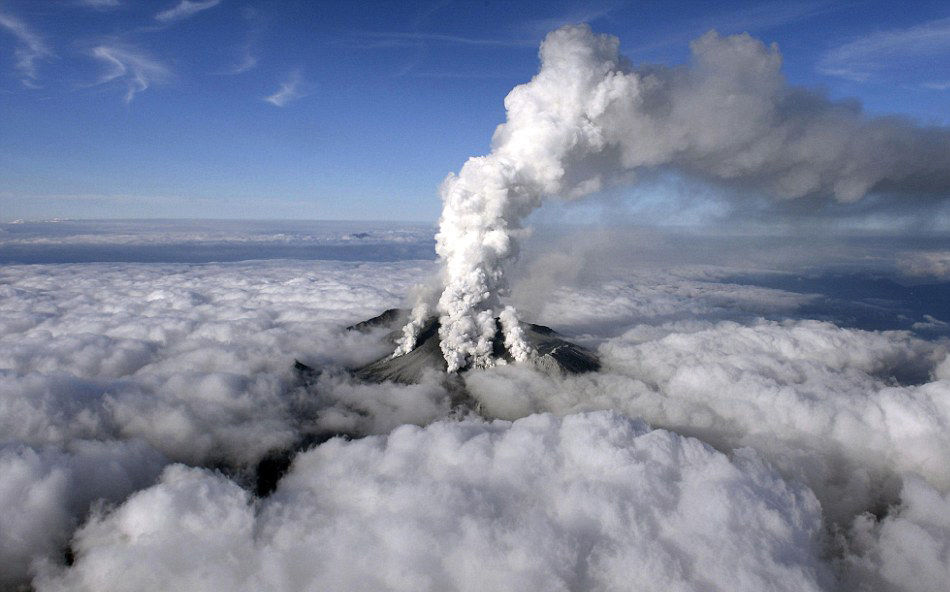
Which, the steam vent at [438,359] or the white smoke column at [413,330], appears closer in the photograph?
the steam vent at [438,359]

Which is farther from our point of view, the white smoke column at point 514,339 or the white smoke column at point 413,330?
the white smoke column at point 413,330

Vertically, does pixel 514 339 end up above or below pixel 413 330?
below

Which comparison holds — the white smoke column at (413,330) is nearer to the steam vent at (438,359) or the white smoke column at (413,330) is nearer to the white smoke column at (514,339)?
the steam vent at (438,359)

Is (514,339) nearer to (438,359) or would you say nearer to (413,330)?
(438,359)

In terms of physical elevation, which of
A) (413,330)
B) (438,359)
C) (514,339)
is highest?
(413,330)

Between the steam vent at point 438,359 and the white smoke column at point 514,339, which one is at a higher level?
the white smoke column at point 514,339

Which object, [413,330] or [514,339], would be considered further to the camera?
[413,330]

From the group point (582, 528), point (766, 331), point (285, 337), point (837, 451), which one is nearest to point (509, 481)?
point (582, 528)

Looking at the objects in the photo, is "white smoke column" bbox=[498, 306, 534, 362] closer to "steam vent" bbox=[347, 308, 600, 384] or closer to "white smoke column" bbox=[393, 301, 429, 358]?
"steam vent" bbox=[347, 308, 600, 384]

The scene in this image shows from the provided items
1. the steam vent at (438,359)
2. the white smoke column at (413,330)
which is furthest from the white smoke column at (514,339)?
the white smoke column at (413,330)

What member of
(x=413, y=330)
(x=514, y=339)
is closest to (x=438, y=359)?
(x=413, y=330)
